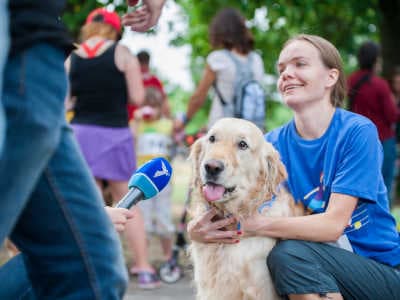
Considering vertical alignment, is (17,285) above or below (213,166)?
below

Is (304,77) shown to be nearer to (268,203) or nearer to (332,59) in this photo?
(332,59)

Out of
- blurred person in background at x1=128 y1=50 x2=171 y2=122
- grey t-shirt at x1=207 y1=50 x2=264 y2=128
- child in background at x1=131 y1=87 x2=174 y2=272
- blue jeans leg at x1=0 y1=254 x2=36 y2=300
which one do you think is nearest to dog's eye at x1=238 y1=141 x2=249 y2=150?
blue jeans leg at x1=0 y1=254 x2=36 y2=300

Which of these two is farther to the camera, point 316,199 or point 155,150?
point 155,150

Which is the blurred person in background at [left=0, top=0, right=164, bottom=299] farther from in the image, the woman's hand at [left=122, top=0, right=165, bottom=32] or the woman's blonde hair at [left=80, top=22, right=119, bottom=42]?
the woman's blonde hair at [left=80, top=22, right=119, bottom=42]

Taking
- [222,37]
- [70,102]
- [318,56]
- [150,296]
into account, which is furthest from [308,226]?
[70,102]

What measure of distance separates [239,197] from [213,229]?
0.19 metres

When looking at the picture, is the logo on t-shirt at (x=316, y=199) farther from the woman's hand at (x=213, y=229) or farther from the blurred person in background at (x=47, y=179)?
the blurred person in background at (x=47, y=179)

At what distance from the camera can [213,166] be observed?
288cm

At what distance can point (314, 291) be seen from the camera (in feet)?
8.96

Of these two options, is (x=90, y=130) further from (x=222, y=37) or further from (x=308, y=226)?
(x=308, y=226)

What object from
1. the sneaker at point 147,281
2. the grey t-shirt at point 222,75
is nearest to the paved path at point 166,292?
the sneaker at point 147,281

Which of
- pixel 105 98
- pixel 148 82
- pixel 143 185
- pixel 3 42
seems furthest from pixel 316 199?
pixel 148 82

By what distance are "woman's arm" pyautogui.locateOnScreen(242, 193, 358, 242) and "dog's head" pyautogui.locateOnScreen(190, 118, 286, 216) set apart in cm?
16

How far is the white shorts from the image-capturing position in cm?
618
